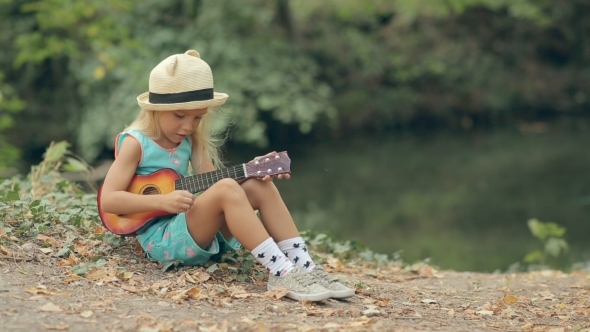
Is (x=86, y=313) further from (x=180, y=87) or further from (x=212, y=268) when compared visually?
(x=180, y=87)

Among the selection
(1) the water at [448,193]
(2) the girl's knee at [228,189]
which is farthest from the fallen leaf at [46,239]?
(1) the water at [448,193]

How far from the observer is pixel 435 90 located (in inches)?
818

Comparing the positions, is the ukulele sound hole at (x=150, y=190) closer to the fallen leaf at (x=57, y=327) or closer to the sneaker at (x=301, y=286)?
the sneaker at (x=301, y=286)

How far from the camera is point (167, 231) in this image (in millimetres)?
4477

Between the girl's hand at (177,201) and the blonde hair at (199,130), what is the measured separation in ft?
1.51

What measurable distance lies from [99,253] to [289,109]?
11592mm

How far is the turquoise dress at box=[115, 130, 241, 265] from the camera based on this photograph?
4.42 metres

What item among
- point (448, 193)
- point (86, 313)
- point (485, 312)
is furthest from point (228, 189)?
point (448, 193)

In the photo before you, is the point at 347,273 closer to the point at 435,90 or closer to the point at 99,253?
the point at 99,253

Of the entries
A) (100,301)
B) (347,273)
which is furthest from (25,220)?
(347,273)

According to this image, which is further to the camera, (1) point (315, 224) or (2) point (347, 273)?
(1) point (315, 224)

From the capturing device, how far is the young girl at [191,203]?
4238 mm

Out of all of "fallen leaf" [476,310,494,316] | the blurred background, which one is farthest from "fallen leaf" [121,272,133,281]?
the blurred background

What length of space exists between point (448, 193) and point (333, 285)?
31.8ft
